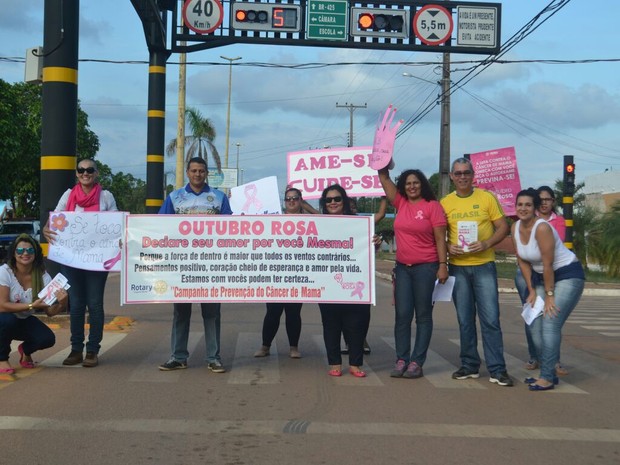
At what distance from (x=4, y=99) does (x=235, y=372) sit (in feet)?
101

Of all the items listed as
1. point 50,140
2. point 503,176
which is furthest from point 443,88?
point 50,140

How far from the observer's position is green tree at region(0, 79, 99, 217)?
35.0 meters

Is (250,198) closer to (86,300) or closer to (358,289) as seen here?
(86,300)

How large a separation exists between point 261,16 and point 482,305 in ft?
34.8

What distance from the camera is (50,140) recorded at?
10852 millimetres

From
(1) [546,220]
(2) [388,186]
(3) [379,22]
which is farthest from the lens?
(3) [379,22]

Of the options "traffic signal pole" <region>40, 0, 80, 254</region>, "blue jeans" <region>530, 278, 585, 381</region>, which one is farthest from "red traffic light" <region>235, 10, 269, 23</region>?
"blue jeans" <region>530, 278, 585, 381</region>

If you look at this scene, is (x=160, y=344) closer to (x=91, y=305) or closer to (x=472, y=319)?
(x=91, y=305)

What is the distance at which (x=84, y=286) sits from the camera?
26.5 ft

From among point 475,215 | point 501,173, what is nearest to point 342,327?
point 475,215

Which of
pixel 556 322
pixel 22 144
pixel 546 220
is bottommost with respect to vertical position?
pixel 556 322

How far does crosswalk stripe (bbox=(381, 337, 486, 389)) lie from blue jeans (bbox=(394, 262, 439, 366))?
264mm

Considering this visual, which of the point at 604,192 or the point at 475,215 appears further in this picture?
the point at 604,192

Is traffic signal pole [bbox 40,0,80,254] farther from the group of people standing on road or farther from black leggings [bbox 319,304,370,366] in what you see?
black leggings [bbox 319,304,370,366]
